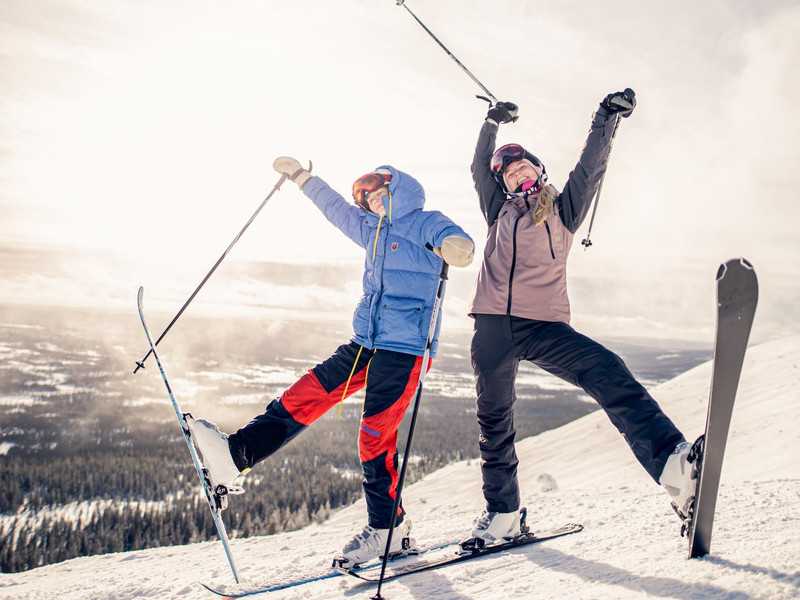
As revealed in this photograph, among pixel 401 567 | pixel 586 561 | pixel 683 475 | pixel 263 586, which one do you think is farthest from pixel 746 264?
pixel 263 586

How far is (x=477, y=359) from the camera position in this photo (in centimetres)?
333

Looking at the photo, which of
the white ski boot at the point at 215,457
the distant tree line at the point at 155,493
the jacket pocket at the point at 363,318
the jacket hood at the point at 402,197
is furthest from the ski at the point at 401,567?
the distant tree line at the point at 155,493

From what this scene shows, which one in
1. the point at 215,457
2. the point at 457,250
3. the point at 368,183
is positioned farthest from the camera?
the point at 368,183

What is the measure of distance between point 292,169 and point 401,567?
291 centimetres

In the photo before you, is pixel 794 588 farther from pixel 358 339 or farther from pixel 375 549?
pixel 358 339

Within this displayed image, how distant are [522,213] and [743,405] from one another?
362 inches

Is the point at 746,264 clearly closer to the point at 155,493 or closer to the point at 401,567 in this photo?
the point at 401,567

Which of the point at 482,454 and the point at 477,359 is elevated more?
the point at 477,359

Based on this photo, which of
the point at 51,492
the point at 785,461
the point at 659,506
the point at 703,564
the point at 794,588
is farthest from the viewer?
the point at 51,492

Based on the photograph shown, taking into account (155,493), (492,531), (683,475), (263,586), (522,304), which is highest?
(522,304)

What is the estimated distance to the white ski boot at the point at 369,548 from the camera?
10.9ft

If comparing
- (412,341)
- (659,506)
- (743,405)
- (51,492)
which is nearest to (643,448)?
(412,341)

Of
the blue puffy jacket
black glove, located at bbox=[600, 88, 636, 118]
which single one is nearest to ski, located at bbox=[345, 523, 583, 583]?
the blue puffy jacket

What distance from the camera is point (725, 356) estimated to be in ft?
7.95
